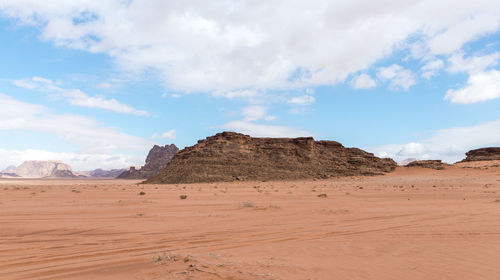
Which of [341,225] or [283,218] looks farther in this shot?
[283,218]

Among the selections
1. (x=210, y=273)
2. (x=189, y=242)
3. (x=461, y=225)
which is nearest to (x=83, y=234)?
(x=189, y=242)

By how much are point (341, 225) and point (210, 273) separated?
16.5 ft

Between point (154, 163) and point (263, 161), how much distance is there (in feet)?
318

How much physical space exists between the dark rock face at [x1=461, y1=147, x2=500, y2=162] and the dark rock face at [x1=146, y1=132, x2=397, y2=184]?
33.6m

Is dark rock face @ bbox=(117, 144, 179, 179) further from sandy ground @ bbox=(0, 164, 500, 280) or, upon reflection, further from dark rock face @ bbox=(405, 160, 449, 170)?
sandy ground @ bbox=(0, 164, 500, 280)

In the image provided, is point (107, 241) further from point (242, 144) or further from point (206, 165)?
point (242, 144)

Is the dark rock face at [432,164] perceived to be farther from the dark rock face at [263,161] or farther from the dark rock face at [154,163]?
the dark rock face at [154,163]

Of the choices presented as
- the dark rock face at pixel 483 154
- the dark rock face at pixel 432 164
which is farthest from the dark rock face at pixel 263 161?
the dark rock face at pixel 483 154

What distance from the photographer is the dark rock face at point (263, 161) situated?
51.2m

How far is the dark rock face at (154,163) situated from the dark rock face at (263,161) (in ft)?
256

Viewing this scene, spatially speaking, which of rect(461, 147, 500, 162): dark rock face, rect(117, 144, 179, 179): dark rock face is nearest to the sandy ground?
rect(461, 147, 500, 162): dark rock face

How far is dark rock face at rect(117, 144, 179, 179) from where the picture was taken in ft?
442

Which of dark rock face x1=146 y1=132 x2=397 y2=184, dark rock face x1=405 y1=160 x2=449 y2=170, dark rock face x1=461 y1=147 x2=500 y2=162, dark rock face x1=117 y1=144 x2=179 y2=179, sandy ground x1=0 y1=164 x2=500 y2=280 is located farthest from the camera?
dark rock face x1=117 y1=144 x2=179 y2=179

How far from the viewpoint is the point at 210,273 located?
13.3 feet
